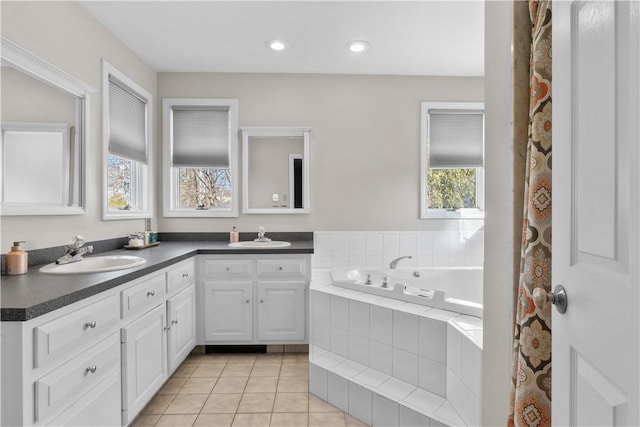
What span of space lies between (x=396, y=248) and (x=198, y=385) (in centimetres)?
207

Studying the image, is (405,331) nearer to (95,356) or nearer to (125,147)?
(95,356)

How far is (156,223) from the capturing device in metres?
3.37

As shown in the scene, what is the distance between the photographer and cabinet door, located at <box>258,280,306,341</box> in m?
2.88

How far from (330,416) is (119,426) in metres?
1.10

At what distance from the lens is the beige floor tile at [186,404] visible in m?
2.12

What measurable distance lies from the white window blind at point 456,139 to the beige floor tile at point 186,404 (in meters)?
2.81

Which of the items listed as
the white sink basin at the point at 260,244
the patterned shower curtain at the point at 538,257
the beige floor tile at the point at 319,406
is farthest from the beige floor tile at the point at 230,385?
the patterned shower curtain at the point at 538,257

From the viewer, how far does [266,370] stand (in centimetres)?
265

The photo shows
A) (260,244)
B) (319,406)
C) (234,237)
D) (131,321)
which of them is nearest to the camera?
(131,321)

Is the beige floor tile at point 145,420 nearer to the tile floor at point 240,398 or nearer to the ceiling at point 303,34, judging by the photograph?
the tile floor at point 240,398

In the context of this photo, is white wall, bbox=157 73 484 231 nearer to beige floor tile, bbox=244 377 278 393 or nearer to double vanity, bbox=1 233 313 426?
double vanity, bbox=1 233 313 426

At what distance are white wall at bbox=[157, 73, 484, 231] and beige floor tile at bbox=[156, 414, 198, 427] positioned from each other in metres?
1.71
